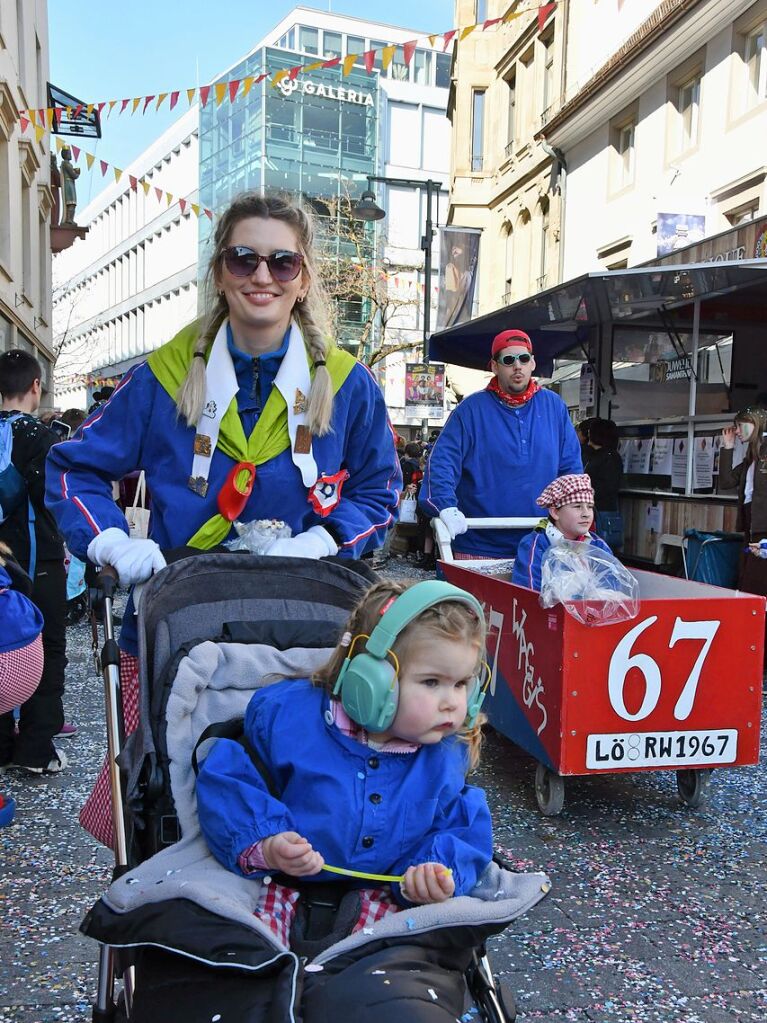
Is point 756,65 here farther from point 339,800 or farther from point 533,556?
point 339,800

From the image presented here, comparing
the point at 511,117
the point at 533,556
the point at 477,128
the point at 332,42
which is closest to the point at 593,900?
the point at 533,556

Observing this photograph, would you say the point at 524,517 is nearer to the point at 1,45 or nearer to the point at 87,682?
the point at 87,682

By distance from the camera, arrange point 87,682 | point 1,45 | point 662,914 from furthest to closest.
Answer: point 1,45 < point 87,682 < point 662,914

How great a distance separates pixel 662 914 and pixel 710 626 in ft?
3.84

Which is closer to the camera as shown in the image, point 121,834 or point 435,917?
point 435,917

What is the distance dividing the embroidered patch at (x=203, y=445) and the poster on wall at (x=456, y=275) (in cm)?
1621

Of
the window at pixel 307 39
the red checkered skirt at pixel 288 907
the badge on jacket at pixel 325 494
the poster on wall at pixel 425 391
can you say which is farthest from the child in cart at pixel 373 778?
the window at pixel 307 39

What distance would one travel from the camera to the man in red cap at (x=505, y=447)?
494 cm

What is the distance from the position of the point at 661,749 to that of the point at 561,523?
3.37 ft

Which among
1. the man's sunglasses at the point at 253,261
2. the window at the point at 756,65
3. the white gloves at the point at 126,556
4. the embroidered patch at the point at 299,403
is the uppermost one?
the window at the point at 756,65

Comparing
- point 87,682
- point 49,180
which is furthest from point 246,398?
point 49,180

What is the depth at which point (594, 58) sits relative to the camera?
1966cm

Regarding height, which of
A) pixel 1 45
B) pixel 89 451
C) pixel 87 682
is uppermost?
pixel 1 45

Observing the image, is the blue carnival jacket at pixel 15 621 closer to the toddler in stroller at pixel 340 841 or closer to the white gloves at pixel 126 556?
the white gloves at pixel 126 556
